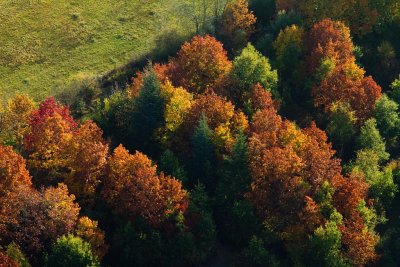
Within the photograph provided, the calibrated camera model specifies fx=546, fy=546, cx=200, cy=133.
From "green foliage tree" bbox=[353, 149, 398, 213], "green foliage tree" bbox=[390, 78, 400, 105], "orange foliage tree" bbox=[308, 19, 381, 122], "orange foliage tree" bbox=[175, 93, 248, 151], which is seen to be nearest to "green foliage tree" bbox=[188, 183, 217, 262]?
"orange foliage tree" bbox=[175, 93, 248, 151]

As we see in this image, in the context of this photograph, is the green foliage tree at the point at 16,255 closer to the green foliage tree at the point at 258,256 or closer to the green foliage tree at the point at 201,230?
the green foliage tree at the point at 201,230

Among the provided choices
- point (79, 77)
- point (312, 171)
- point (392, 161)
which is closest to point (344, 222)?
point (312, 171)

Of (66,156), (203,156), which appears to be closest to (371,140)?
A: (203,156)

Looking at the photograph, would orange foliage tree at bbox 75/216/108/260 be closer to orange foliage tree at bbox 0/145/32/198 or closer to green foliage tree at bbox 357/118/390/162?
orange foliage tree at bbox 0/145/32/198

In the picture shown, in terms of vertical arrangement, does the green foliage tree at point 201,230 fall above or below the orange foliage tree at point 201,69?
below

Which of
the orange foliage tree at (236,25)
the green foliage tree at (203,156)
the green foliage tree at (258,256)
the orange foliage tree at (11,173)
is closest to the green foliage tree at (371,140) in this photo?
the green foliage tree at (203,156)

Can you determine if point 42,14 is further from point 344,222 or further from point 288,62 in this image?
point 344,222
